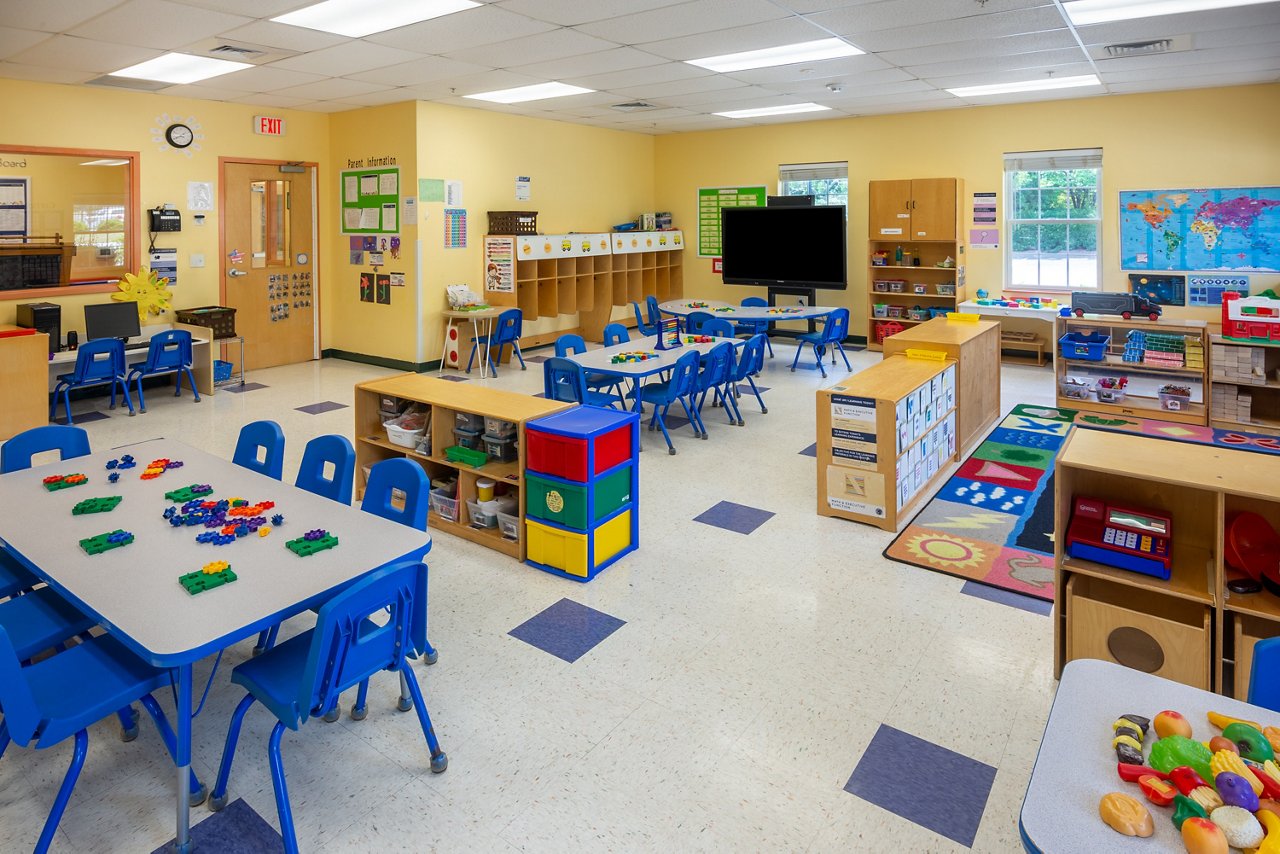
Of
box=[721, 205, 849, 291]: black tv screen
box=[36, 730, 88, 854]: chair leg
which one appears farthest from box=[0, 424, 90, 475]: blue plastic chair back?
box=[721, 205, 849, 291]: black tv screen

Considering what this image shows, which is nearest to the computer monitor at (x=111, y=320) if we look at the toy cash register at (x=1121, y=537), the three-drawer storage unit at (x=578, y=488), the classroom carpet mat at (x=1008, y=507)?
the three-drawer storage unit at (x=578, y=488)

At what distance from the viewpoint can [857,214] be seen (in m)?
10.0

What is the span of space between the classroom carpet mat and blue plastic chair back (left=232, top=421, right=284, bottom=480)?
114 inches

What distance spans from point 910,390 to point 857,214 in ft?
20.6

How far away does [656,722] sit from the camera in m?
2.67

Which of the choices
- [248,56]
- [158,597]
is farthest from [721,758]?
[248,56]

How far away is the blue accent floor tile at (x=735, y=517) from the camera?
14.5 feet

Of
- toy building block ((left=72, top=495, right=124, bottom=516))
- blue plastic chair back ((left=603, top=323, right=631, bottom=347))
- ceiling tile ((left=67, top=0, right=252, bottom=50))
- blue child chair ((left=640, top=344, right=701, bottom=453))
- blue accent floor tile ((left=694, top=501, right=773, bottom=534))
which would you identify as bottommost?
blue accent floor tile ((left=694, top=501, right=773, bottom=534))

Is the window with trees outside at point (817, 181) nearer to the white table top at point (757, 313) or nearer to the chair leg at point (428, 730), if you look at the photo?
the white table top at point (757, 313)

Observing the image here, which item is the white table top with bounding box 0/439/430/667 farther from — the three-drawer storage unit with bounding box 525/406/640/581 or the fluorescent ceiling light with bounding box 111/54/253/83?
the fluorescent ceiling light with bounding box 111/54/253/83

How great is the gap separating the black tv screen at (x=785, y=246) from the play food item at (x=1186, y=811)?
883cm

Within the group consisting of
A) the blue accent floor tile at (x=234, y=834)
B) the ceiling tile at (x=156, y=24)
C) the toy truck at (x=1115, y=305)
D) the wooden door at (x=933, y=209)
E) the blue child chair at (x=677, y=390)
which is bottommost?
the blue accent floor tile at (x=234, y=834)

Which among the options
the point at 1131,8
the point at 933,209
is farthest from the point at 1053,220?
the point at 1131,8

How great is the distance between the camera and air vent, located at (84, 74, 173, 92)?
6840 millimetres
